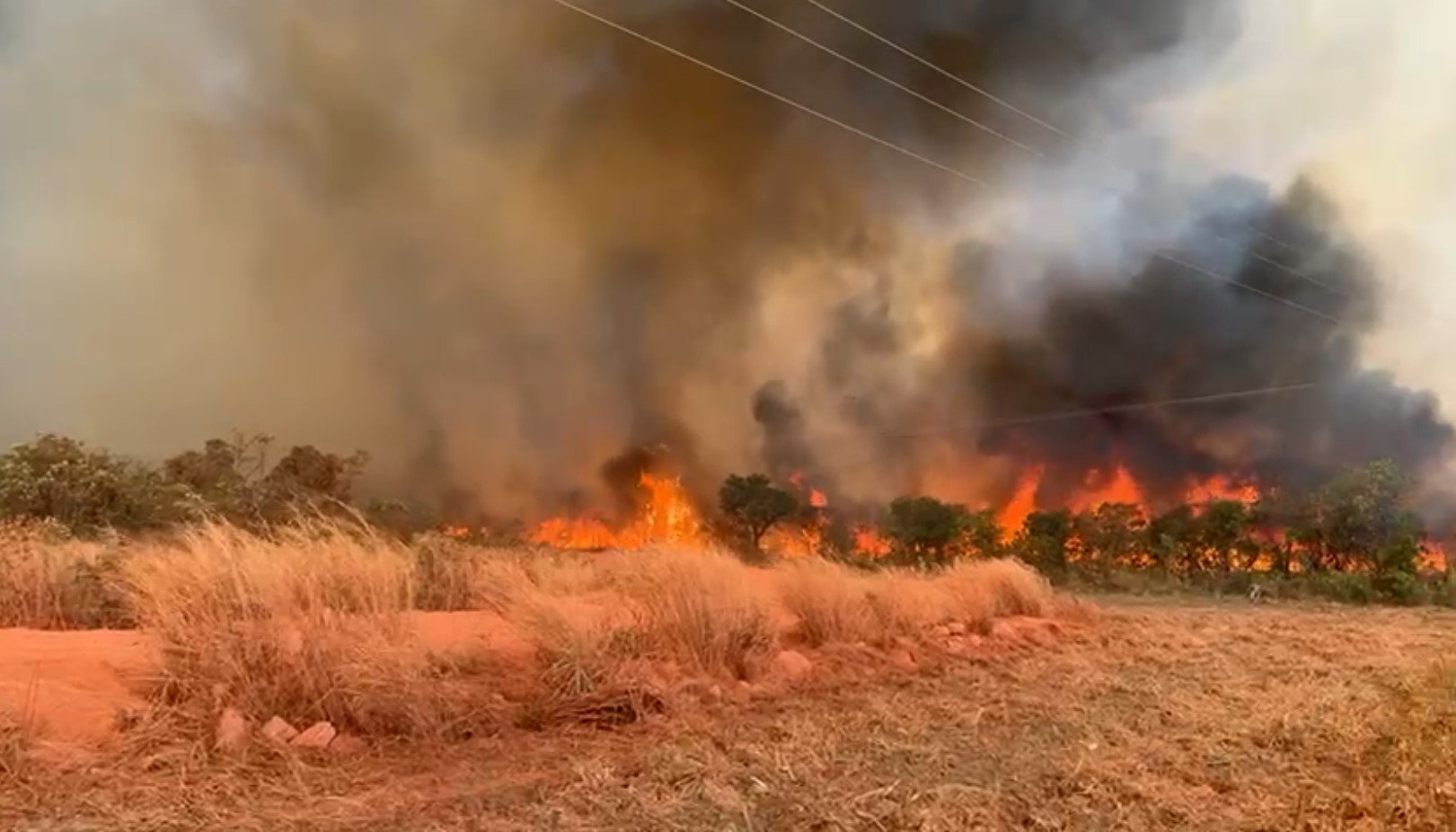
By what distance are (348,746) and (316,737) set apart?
0.18 m

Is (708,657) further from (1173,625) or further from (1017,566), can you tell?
(1173,625)

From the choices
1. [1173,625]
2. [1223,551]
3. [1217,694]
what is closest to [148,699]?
[1217,694]

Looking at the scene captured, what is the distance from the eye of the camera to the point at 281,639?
229 inches

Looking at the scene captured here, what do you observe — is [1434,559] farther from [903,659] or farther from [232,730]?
[232,730]

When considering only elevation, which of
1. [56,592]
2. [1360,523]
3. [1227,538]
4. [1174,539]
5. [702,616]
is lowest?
[1174,539]

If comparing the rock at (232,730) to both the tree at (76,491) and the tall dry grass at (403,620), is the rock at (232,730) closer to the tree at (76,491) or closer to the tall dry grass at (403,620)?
the tall dry grass at (403,620)

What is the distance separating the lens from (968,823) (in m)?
4.04

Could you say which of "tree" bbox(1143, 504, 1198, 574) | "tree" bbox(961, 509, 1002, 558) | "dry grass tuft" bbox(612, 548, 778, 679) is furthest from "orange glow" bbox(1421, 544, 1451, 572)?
"dry grass tuft" bbox(612, 548, 778, 679)

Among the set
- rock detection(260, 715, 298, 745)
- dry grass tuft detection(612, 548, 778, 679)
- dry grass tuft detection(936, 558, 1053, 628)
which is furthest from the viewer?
dry grass tuft detection(936, 558, 1053, 628)

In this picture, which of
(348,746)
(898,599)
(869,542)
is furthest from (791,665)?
(869,542)

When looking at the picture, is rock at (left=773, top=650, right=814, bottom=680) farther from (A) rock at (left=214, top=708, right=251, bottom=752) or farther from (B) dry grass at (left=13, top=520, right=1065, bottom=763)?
(A) rock at (left=214, top=708, right=251, bottom=752)

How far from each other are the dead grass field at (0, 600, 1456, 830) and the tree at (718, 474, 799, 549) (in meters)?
24.1

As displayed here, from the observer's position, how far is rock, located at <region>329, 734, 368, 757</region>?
17.5 ft

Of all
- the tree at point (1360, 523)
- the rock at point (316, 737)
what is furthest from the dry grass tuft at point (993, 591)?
the tree at point (1360, 523)
